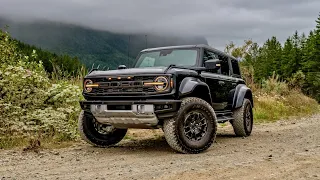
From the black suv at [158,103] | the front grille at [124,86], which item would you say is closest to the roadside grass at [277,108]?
the black suv at [158,103]

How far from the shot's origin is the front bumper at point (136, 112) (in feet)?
19.0

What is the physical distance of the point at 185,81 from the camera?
620 cm

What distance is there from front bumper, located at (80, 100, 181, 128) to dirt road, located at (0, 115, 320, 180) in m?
0.53

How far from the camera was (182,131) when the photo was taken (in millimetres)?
5930

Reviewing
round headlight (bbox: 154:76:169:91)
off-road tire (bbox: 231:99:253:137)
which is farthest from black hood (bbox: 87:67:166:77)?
off-road tire (bbox: 231:99:253:137)

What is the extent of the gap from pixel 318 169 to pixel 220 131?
544 cm

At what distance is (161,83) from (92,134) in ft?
6.10

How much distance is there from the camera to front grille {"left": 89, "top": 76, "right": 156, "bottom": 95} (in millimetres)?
5977

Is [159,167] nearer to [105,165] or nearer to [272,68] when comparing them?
[105,165]

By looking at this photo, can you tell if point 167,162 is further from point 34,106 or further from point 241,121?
point 34,106

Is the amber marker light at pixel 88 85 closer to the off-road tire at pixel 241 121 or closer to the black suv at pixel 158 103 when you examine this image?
the black suv at pixel 158 103

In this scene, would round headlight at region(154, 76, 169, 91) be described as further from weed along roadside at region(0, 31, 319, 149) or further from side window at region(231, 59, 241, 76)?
side window at region(231, 59, 241, 76)

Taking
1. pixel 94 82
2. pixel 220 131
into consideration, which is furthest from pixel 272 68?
pixel 94 82

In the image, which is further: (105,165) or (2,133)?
(2,133)
